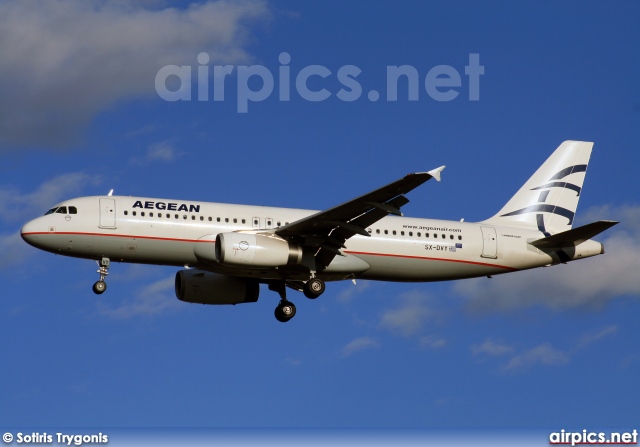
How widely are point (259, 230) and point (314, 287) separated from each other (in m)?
3.13

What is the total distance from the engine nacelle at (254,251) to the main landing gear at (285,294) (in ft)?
4.93

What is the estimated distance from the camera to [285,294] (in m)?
51.0

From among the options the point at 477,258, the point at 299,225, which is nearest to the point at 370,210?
the point at 299,225

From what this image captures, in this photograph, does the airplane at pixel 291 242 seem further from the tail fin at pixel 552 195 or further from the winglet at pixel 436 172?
the winglet at pixel 436 172

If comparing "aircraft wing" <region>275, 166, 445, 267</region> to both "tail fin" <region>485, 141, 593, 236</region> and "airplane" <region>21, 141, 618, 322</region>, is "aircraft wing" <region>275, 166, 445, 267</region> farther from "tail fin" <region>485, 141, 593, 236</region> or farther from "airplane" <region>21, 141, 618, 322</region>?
"tail fin" <region>485, 141, 593, 236</region>

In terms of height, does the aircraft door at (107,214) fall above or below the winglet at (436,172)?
above

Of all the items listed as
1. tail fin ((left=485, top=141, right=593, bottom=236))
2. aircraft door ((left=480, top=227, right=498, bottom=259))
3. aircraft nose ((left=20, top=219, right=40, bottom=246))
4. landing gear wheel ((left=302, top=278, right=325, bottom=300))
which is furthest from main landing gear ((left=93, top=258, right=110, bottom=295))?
tail fin ((left=485, top=141, right=593, bottom=236))

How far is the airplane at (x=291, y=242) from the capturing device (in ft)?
152

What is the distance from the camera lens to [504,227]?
171 ft

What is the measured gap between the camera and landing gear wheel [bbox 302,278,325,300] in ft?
158

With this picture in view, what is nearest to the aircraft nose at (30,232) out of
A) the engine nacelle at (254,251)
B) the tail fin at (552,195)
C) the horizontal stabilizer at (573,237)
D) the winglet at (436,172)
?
the engine nacelle at (254,251)

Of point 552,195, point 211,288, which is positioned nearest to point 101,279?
point 211,288

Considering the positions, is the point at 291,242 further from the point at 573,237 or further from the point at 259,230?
the point at 573,237

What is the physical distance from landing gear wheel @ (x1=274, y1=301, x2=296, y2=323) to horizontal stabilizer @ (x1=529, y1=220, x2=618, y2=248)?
10.5 metres
